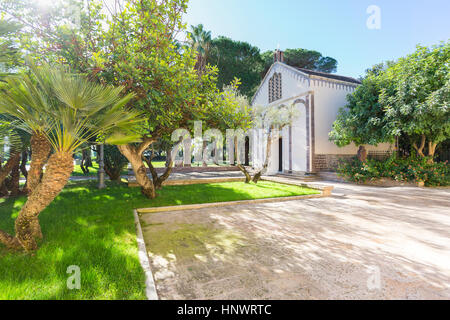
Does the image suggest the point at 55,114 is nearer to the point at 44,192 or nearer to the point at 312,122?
the point at 44,192

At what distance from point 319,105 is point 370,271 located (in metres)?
14.3

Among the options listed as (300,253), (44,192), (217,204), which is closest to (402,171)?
(217,204)

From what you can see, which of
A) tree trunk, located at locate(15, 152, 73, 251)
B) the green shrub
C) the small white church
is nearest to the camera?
tree trunk, located at locate(15, 152, 73, 251)

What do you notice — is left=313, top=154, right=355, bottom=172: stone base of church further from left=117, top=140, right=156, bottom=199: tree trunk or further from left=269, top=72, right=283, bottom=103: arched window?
left=117, top=140, right=156, bottom=199: tree trunk

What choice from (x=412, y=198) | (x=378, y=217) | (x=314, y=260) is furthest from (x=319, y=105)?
(x=314, y=260)

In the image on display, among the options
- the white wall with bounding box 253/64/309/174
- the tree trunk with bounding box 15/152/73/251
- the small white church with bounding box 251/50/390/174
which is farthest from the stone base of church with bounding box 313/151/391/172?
the tree trunk with bounding box 15/152/73/251

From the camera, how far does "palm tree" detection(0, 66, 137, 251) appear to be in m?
2.82

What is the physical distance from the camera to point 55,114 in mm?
2961

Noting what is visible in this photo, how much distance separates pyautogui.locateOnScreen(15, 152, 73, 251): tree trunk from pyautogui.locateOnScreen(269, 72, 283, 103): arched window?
56.5 feet

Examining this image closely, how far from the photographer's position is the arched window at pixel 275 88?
17938 mm

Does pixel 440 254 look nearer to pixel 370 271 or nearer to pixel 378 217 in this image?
pixel 370 271

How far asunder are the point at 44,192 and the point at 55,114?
48.4 inches
